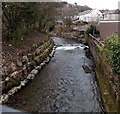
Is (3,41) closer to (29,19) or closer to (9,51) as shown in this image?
(9,51)

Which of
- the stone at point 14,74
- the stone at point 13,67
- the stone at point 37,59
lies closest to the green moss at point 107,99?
the stone at point 14,74

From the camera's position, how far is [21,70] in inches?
492

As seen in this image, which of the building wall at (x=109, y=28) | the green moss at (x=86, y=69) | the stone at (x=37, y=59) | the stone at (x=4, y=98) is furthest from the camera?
the building wall at (x=109, y=28)

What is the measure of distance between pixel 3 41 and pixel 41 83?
4.83m

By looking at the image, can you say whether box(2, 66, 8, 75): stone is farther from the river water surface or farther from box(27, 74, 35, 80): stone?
box(27, 74, 35, 80): stone

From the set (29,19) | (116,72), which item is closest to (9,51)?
(29,19)

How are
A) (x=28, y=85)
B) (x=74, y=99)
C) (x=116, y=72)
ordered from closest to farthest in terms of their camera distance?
(x=116, y=72), (x=74, y=99), (x=28, y=85)

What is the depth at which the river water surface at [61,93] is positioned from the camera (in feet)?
30.3

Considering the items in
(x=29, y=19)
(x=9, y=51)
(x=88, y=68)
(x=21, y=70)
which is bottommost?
(x=88, y=68)

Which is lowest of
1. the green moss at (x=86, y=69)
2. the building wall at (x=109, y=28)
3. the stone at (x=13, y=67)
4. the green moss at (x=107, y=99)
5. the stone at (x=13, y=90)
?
the green moss at (x=86, y=69)

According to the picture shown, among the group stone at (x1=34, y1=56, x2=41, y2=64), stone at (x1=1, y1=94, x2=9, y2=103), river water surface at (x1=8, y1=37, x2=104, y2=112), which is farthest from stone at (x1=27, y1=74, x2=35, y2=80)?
stone at (x1=1, y1=94, x2=9, y2=103)

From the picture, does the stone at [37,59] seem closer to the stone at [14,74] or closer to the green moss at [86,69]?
the green moss at [86,69]

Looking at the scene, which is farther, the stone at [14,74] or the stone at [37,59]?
the stone at [37,59]

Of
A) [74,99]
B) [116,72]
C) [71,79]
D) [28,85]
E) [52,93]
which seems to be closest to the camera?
[116,72]
